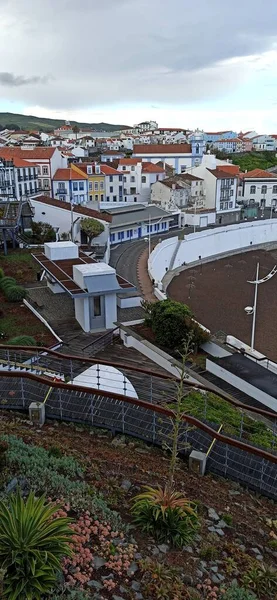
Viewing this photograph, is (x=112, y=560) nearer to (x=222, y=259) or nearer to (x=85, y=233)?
(x=85, y=233)

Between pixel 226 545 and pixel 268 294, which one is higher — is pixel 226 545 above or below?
above

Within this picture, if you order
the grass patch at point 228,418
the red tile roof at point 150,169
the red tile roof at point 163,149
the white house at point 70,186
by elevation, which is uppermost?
the red tile roof at point 163,149

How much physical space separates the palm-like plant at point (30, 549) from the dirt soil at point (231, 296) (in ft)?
65.6

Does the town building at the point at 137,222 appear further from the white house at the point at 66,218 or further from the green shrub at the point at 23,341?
the green shrub at the point at 23,341

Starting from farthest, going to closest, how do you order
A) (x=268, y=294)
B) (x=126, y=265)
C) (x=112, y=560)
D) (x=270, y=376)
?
(x=126, y=265), (x=268, y=294), (x=270, y=376), (x=112, y=560)

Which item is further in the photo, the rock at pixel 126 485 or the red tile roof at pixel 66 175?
the red tile roof at pixel 66 175

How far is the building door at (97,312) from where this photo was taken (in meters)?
24.4

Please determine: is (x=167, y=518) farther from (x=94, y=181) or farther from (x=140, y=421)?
(x=94, y=181)

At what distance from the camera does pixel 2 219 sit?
3866cm

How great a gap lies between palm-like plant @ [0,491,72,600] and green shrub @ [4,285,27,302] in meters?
21.9

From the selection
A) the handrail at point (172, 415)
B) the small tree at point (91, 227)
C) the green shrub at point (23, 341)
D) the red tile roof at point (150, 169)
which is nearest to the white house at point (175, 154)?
the red tile roof at point (150, 169)

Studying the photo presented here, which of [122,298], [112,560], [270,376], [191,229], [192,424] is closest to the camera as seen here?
[112,560]

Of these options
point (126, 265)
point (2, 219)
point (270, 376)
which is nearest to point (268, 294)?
point (126, 265)

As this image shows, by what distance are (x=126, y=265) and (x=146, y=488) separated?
33.2 metres
